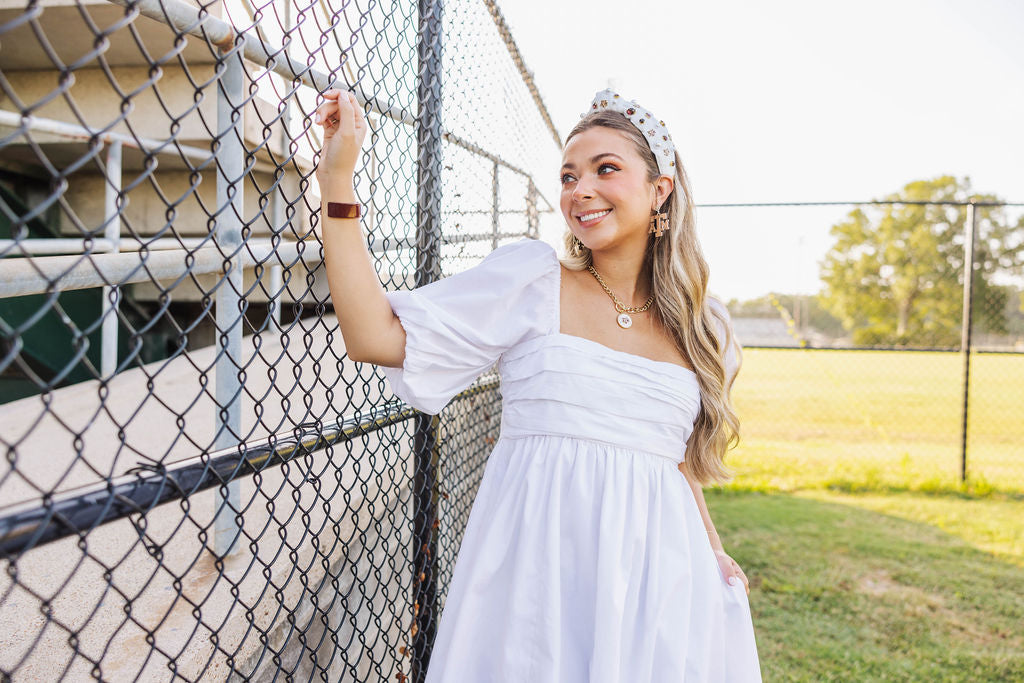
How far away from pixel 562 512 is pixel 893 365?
2409 cm

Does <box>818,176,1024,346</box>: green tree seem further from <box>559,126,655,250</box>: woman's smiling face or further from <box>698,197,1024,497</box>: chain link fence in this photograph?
<box>559,126,655,250</box>: woman's smiling face

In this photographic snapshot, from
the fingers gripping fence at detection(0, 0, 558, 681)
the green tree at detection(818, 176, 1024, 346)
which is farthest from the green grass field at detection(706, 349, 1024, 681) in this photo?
the green tree at detection(818, 176, 1024, 346)

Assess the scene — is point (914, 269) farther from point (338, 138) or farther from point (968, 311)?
point (338, 138)

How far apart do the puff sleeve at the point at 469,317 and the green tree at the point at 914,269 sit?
11.7 meters

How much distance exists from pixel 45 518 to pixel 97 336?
448 cm

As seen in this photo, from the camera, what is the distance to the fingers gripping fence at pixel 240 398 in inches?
38.6

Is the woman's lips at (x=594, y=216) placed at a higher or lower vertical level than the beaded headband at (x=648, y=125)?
lower

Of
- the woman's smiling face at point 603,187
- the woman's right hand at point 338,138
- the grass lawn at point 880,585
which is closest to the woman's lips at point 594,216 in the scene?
the woman's smiling face at point 603,187

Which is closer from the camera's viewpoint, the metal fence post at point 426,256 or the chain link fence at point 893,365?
the metal fence post at point 426,256

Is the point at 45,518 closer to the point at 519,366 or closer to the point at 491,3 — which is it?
the point at 519,366

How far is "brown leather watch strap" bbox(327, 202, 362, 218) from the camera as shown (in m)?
1.27

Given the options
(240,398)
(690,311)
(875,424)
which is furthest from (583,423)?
(875,424)

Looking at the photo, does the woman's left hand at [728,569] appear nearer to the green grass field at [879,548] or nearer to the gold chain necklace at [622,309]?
the gold chain necklace at [622,309]

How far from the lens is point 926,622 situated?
3570 millimetres
